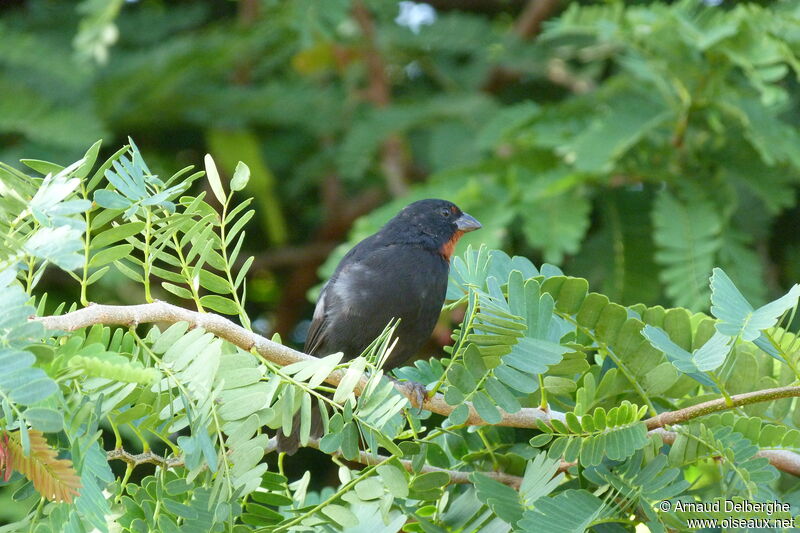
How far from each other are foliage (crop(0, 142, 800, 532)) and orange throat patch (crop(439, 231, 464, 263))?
161 centimetres

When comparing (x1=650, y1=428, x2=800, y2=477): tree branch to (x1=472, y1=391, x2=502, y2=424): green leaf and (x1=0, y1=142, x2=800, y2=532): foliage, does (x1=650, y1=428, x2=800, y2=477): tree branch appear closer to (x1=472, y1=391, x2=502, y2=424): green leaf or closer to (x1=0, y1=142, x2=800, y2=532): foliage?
(x1=0, y1=142, x2=800, y2=532): foliage

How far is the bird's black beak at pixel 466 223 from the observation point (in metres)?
4.47

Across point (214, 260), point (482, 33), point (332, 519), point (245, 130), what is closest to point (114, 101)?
point (245, 130)

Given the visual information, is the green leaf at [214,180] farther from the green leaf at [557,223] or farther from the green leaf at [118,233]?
the green leaf at [557,223]

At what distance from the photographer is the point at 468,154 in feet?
19.5

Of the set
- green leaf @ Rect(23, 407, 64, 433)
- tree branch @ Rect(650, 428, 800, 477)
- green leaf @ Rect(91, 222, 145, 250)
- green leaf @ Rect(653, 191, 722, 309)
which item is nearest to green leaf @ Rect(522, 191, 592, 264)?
green leaf @ Rect(653, 191, 722, 309)

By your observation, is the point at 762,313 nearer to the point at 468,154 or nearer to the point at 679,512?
the point at 679,512

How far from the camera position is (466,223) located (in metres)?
4.49

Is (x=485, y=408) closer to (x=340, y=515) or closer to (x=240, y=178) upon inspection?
(x=340, y=515)

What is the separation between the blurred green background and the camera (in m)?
4.55

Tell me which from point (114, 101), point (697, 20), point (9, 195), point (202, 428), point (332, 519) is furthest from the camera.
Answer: point (114, 101)

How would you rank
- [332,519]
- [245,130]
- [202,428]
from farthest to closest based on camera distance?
[245,130]
[332,519]
[202,428]

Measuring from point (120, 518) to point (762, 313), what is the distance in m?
1.55

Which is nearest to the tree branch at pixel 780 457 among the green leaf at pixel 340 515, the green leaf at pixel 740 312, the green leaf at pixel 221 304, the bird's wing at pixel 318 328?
the green leaf at pixel 740 312
